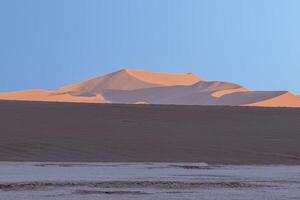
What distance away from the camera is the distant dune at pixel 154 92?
249 feet

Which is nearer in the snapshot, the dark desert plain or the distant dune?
the dark desert plain

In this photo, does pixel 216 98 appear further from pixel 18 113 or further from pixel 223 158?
pixel 223 158

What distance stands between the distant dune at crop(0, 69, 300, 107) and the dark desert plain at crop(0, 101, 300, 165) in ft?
136

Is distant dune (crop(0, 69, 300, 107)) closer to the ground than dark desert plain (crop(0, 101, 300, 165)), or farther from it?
farther from it

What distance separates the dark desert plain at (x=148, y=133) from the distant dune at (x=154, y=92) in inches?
1628

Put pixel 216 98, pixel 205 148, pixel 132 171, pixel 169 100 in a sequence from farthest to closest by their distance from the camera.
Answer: pixel 169 100, pixel 216 98, pixel 205 148, pixel 132 171

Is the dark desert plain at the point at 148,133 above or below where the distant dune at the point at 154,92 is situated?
below

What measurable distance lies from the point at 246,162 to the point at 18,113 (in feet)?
36.5

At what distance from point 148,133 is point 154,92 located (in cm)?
6727

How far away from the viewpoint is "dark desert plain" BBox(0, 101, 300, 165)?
726 inches

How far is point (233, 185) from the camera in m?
10.9

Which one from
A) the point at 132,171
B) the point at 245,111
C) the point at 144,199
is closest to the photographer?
the point at 144,199

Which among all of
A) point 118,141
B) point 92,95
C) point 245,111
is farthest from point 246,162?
point 92,95

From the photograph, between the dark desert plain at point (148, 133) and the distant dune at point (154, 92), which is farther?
the distant dune at point (154, 92)
